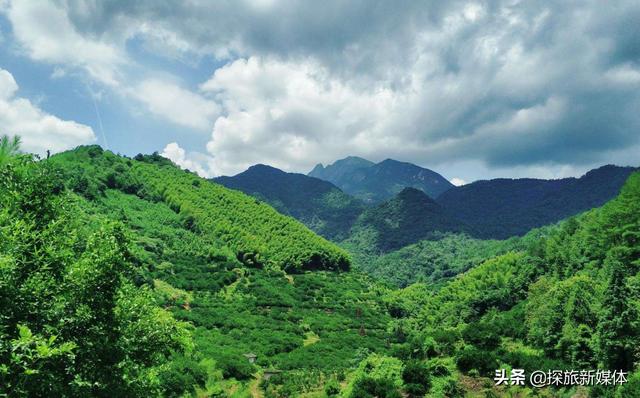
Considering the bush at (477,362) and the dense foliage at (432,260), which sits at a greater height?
the dense foliage at (432,260)

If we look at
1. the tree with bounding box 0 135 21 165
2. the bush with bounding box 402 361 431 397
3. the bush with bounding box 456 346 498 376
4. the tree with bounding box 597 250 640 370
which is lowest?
the bush with bounding box 402 361 431 397

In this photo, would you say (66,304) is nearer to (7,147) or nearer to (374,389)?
(7,147)

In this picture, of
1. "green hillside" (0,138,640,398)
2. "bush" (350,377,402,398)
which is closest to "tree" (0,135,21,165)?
"green hillside" (0,138,640,398)

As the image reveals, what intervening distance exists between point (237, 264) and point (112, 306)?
8225 centimetres

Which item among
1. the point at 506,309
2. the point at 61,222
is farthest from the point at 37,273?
the point at 506,309

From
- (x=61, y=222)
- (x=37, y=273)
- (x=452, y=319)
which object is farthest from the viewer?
(x=452, y=319)

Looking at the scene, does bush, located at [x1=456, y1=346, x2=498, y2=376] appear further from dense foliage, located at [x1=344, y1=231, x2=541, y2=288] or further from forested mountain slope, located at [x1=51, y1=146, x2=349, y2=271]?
dense foliage, located at [x1=344, y1=231, x2=541, y2=288]

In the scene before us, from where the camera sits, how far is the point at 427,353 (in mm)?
23656

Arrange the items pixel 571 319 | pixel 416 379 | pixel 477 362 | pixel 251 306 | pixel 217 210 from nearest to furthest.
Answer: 1. pixel 416 379
2. pixel 477 362
3. pixel 571 319
4. pixel 251 306
5. pixel 217 210

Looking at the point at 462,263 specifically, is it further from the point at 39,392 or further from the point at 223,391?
the point at 39,392

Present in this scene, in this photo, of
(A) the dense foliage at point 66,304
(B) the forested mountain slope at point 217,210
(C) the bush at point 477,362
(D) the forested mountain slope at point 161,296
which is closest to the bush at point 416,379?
(C) the bush at point 477,362

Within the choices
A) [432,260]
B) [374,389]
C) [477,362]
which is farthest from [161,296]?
[432,260]

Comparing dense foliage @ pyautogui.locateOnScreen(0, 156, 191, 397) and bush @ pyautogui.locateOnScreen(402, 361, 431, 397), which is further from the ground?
dense foliage @ pyautogui.locateOnScreen(0, 156, 191, 397)

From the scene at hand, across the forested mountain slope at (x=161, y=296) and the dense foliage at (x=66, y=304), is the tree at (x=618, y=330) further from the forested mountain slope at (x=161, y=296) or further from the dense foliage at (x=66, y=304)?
the dense foliage at (x=66, y=304)
